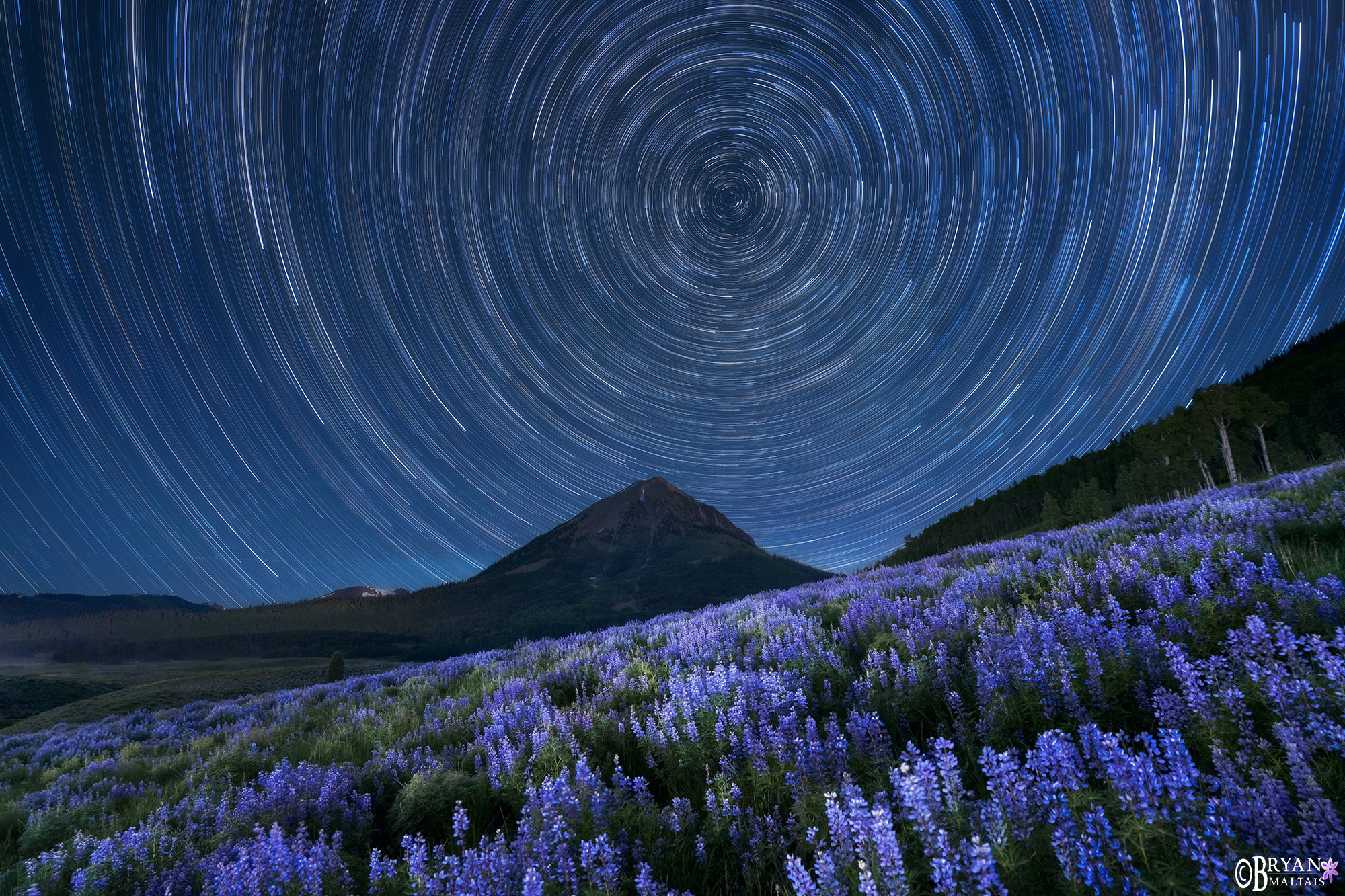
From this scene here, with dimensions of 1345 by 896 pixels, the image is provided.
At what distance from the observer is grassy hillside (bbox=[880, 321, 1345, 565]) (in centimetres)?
6084

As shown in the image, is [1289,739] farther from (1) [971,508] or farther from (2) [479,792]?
(1) [971,508]

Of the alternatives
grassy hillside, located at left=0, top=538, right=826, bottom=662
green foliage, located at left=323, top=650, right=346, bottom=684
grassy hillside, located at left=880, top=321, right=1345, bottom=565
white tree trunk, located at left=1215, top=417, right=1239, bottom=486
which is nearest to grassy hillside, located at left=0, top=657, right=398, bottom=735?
green foliage, located at left=323, top=650, right=346, bottom=684

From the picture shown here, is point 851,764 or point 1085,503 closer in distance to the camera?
point 851,764

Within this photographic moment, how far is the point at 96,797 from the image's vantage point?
5934 mm

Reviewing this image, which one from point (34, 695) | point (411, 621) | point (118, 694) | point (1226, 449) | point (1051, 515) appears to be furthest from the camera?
point (411, 621)

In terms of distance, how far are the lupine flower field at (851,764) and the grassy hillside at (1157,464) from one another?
28.1m

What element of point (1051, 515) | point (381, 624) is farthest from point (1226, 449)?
point (381, 624)

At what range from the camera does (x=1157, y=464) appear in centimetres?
6619

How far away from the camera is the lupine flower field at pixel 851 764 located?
2.05 meters

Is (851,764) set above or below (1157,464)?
below

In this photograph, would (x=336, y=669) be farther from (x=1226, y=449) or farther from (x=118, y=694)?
(x=1226, y=449)

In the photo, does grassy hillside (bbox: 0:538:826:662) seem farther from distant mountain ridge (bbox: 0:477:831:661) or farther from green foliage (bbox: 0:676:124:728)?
green foliage (bbox: 0:676:124:728)

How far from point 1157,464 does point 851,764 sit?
3529 inches

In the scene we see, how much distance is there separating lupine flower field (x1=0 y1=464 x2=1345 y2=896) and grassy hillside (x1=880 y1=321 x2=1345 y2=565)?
92.1ft
